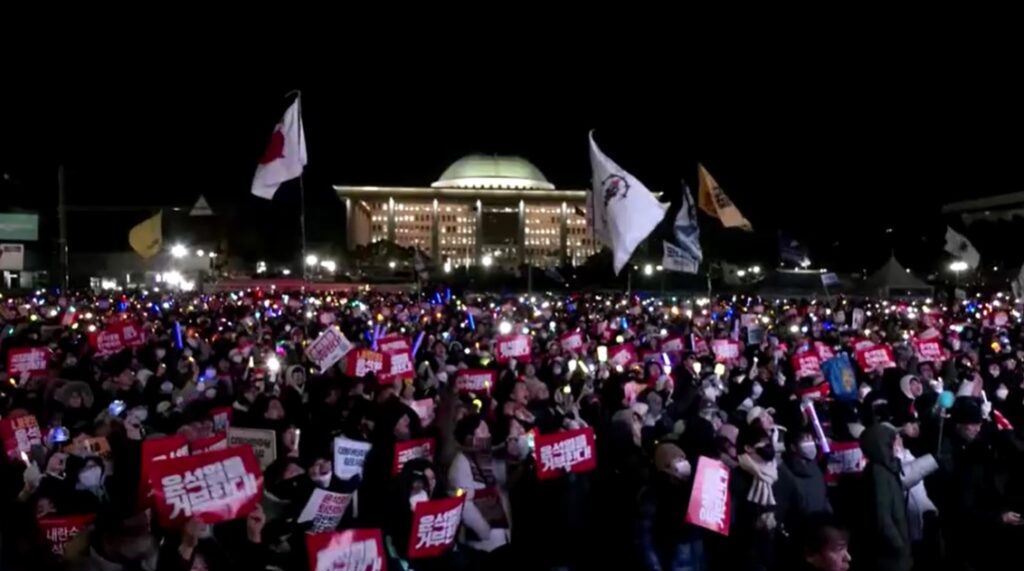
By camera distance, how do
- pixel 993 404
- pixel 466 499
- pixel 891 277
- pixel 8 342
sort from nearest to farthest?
pixel 466 499, pixel 993 404, pixel 8 342, pixel 891 277

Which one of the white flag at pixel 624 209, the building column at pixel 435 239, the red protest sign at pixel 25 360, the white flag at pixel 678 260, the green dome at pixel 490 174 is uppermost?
the green dome at pixel 490 174

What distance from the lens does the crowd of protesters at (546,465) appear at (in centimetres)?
469

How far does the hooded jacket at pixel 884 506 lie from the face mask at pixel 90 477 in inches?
153

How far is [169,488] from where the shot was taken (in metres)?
4.21

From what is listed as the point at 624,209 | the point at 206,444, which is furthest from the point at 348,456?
the point at 624,209

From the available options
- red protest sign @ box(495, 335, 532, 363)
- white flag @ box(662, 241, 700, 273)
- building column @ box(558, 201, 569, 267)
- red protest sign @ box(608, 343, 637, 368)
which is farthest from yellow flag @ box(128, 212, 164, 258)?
building column @ box(558, 201, 569, 267)

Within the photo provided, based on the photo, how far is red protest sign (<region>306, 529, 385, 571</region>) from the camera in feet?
13.3

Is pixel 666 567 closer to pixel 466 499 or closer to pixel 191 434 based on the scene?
pixel 466 499

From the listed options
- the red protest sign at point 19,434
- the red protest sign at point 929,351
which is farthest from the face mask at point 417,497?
the red protest sign at point 929,351

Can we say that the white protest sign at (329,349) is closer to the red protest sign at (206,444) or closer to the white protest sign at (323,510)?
the red protest sign at (206,444)

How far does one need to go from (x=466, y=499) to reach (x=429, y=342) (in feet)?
24.9

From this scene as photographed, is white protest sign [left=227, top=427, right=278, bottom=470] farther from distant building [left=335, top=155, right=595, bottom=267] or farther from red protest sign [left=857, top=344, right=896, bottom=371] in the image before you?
distant building [left=335, top=155, right=595, bottom=267]

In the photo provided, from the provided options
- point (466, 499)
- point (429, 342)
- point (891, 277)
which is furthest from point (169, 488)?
point (891, 277)

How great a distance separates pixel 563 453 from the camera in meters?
5.53
